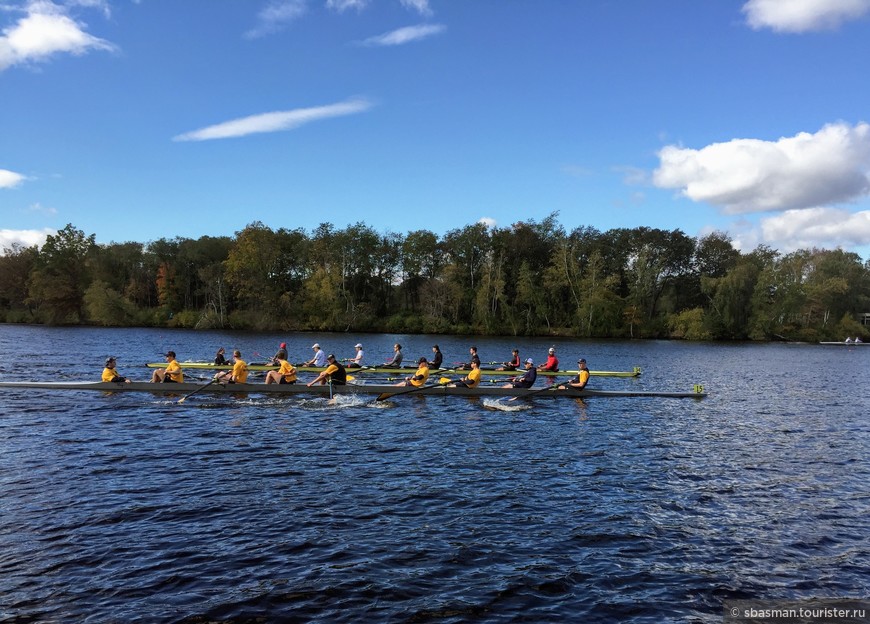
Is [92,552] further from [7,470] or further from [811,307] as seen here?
[811,307]

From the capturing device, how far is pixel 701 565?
934 centimetres

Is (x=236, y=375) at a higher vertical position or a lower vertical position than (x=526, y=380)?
higher

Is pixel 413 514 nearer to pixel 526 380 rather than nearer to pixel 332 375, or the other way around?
pixel 332 375

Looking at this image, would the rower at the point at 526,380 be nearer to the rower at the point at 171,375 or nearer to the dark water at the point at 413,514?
the dark water at the point at 413,514

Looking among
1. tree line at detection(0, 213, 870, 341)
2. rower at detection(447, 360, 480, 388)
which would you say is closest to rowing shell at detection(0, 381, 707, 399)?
Answer: rower at detection(447, 360, 480, 388)

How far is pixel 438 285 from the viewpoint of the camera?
90188 millimetres

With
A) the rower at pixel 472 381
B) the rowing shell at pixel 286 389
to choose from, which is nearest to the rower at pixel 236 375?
the rowing shell at pixel 286 389

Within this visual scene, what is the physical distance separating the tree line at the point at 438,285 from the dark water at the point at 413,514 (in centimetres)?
6794

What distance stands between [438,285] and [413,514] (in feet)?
261

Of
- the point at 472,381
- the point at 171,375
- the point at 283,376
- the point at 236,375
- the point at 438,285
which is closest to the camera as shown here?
the point at 171,375

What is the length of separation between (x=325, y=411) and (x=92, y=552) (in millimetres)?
12499

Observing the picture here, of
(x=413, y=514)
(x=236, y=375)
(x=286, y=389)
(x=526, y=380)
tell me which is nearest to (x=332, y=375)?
(x=286, y=389)

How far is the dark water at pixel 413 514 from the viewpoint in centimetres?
806

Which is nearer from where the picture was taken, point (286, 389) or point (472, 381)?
point (286, 389)
